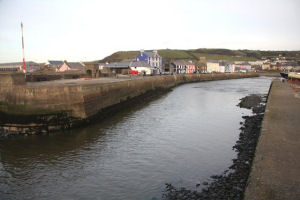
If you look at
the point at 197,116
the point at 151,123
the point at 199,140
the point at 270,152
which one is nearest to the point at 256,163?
the point at 270,152

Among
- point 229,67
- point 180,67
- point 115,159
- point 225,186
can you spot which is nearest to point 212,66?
point 229,67

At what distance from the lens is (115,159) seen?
42.6 feet

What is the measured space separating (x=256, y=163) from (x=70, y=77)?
33007mm

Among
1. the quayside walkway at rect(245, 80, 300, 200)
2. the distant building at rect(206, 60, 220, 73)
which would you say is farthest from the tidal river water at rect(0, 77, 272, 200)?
the distant building at rect(206, 60, 220, 73)

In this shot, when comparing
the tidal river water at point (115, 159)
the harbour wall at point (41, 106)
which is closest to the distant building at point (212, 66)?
the tidal river water at point (115, 159)

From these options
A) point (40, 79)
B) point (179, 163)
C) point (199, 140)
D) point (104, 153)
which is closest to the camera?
point (179, 163)

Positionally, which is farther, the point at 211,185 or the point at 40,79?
the point at 40,79

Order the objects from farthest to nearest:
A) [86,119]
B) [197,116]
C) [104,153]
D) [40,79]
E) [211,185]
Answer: [40,79] < [197,116] < [86,119] < [104,153] < [211,185]

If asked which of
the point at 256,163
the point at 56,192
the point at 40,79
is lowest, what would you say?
the point at 56,192

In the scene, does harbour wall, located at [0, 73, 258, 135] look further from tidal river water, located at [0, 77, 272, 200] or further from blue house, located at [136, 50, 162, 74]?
blue house, located at [136, 50, 162, 74]

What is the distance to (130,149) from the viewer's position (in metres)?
14.4

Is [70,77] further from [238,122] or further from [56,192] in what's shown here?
[56,192]

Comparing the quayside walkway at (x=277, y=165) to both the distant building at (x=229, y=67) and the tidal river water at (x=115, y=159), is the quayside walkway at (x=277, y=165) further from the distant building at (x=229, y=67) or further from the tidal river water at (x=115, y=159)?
the distant building at (x=229, y=67)

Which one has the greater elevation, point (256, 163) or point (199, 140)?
point (256, 163)
